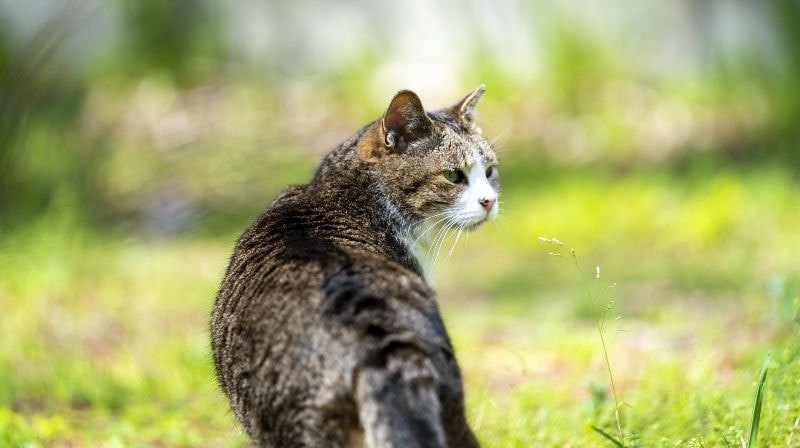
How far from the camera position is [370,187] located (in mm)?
3252

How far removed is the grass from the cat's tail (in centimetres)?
77

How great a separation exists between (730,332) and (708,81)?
13.2ft

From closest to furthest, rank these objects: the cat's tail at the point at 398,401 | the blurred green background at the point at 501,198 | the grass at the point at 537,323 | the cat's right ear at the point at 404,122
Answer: the cat's tail at the point at 398,401
the cat's right ear at the point at 404,122
the grass at the point at 537,323
the blurred green background at the point at 501,198

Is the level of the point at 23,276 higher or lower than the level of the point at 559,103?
lower

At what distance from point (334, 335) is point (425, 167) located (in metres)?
1.16

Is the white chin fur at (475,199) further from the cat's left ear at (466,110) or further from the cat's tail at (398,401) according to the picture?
the cat's tail at (398,401)

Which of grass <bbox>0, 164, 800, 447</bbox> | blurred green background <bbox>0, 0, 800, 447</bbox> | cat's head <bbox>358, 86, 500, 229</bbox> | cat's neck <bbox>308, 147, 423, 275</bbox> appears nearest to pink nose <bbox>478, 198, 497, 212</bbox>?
cat's head <bbox>358, 86, 500, 229</bbox>

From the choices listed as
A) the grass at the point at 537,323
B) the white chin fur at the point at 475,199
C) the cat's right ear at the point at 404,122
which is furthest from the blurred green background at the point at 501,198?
the cat's right ear at the point at 404,122

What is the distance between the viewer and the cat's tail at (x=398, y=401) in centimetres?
214

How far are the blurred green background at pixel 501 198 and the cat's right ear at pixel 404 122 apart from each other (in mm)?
662

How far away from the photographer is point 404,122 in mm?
3287

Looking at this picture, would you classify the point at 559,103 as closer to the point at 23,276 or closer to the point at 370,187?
the point at 23,276

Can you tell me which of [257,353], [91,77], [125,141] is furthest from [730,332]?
[91,77]

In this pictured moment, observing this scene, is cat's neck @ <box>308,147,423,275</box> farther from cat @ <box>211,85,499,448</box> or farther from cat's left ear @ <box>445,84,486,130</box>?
cat's left ear @ <box>445,84,486,130</box>
